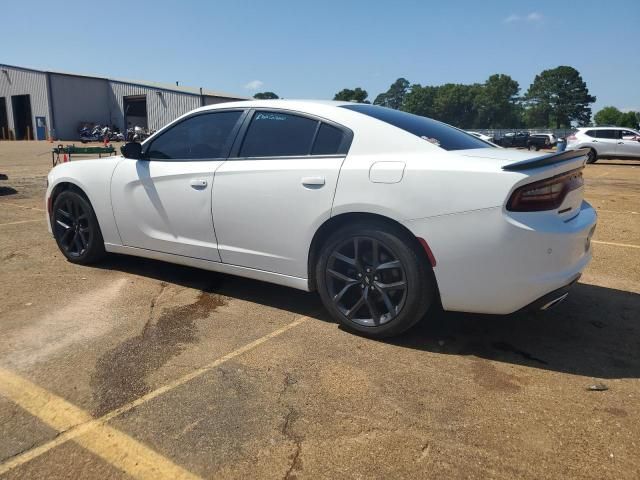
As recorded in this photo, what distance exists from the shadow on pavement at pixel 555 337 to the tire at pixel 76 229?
9.91 ft

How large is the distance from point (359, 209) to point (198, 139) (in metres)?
1.63

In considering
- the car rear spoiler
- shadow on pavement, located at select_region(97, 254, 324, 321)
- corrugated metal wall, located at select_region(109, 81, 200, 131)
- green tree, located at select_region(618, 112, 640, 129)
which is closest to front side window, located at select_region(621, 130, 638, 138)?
the car rear spoiler

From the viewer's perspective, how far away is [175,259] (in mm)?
4094

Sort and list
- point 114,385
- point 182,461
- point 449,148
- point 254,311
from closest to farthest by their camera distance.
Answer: point 182,461 → point 114,385 → point 449,148 → point 254,311

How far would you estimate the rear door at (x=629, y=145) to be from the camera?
2202 cm

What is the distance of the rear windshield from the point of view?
10.9 feet

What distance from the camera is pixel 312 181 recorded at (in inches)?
128

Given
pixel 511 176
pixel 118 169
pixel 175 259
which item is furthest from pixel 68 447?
pixel 118 169

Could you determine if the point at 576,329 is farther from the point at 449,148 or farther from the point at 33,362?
the point at 33,362

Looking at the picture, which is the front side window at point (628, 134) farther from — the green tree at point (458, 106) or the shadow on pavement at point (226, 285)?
the green tree at point (458, 106)

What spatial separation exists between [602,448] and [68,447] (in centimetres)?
226

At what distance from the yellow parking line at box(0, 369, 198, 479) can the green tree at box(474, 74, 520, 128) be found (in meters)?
138

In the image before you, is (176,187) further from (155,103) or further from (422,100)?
(422,100)

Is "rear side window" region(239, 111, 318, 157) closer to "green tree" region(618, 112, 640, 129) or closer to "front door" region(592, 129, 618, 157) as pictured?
"front door" region(592, 129, 618, 157)
